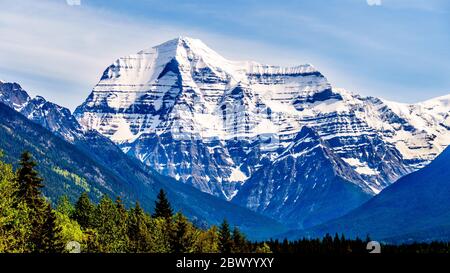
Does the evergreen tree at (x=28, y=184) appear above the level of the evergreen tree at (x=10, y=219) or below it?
above

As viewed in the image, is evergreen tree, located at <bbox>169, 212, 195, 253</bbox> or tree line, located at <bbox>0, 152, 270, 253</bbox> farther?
evergreen tree, located at <bbox>169, 212, 195, 253</bbox>

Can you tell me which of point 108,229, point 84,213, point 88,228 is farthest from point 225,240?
point 108,229

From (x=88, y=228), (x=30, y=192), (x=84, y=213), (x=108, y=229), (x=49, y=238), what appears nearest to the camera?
(x=49, y=238)

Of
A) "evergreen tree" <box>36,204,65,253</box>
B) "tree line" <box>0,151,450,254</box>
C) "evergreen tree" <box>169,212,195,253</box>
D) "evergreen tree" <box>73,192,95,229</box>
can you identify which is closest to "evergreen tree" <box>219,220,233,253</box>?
"tree line" <box>0,151,450,254</box>

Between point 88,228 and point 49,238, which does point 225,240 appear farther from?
point 49,238

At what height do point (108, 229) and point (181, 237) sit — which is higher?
point (108, 229)

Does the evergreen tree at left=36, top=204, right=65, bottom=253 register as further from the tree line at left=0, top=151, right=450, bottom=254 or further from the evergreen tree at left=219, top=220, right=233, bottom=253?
the evergreen tree at left=219, top=220, right=233, bottom=253

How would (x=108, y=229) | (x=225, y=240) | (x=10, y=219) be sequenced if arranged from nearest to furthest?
(x=10, y=219) → (x=108, y=229) → (x=225, y=240)

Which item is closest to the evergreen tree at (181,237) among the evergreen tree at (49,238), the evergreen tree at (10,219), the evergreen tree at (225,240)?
the evergreen tree at (225,240)

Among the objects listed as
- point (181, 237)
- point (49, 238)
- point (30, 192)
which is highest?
point (30, 192)

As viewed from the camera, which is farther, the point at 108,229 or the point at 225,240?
the point at 225,240

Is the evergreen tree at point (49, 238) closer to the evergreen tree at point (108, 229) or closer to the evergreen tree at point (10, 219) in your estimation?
the evergreen tree at point (10, 219)

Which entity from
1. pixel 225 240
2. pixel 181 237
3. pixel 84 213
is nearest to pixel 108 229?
pixel 181 237
